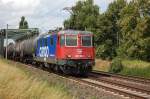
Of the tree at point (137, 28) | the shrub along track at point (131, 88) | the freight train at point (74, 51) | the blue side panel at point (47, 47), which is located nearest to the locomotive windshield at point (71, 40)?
the freight train at point (74, 51)

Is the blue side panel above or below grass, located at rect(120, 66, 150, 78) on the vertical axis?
above

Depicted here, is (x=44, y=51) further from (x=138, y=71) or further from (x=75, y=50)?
(x=138, y=71)

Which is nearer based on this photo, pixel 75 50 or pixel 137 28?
pixel 75 50

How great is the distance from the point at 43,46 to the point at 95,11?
162ft

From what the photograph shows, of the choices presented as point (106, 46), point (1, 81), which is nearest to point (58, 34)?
point (1, 81)

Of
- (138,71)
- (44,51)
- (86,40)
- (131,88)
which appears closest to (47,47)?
(44,51)

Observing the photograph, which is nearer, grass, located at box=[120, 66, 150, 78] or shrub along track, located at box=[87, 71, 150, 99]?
shrub along track, located at box=[87, 71, 150, 99]

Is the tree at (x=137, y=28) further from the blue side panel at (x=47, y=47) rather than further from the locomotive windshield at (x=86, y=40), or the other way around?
the locomotive windshield at (x=86, y=40)

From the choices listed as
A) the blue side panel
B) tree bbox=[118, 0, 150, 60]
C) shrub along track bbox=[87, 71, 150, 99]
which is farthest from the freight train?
tree bbox=[118, 0, 150, 60]

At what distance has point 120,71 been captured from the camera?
119 ft

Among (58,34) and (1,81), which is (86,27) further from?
(1,81)

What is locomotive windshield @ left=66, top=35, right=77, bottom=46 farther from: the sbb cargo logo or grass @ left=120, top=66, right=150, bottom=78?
grass @ left=120, top=66, right=150, bottom=78

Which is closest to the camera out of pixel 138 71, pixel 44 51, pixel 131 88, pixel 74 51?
pixel 131 88

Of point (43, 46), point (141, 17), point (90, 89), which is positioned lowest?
point (90, 89)
